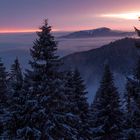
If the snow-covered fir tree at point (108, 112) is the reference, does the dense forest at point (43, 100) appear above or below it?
above

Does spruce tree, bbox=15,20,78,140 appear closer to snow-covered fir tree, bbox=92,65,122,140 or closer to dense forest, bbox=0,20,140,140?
dense forest, bbox=0,20,140,140

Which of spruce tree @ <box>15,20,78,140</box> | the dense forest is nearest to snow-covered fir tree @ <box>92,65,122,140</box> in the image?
the dense forest

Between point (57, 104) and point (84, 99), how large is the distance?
10.2m

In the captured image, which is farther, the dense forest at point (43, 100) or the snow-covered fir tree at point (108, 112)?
the snow-covered fir tree at point (108, 112)

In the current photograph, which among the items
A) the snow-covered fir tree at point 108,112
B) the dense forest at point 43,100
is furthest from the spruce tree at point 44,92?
the snow-covered fir tree at point 108,112

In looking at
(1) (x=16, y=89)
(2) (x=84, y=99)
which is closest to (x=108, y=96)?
(2) (x=84, y=99)

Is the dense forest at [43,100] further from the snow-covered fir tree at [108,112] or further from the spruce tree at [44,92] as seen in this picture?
the snow-covered fir tree at [108,112]

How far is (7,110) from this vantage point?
24812 mm

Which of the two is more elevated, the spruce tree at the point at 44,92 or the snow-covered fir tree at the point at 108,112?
the spruce tree at the point at 44,92

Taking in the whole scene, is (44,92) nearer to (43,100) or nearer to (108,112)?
(43,100)

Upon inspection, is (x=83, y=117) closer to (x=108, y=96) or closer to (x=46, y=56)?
(x=108, y=96)

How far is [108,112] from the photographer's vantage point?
110 ft

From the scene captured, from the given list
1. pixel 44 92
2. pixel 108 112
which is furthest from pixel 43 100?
pixel 108 112

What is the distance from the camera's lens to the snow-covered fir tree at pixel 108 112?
108 ft
